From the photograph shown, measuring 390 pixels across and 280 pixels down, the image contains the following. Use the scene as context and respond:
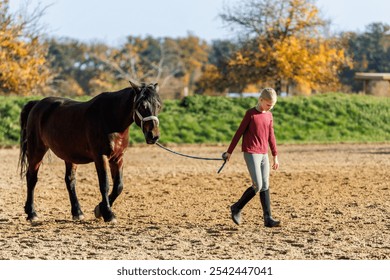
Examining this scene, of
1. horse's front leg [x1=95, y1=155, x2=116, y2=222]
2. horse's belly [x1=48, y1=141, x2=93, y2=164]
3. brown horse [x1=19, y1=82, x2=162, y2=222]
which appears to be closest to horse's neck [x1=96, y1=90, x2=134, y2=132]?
brown horse [x1=19, y1=82, x2=162, y2=222]

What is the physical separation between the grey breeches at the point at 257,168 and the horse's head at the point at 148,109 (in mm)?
1101

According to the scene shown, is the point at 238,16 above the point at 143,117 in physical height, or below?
above

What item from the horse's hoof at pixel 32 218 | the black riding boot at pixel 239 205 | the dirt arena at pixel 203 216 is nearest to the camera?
the dirt arena at pixel 203 216

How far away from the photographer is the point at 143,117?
8.49 metres

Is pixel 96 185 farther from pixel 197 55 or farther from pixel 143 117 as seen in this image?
pixel 197 55

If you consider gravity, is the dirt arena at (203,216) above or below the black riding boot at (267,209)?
below

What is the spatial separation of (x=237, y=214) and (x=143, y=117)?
5.24ft

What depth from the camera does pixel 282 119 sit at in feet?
86.7

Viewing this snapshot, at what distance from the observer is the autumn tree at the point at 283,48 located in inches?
1414

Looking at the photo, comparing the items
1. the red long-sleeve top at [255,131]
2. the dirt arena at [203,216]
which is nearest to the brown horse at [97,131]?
the dirt arena at [203,216]

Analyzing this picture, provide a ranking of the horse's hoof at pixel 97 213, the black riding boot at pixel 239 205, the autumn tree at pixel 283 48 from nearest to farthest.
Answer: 1. the black riding boot at pixel 239 205
2. the horse's hoof at pixel 97 213
3. the autumn tree at pixel 283 48

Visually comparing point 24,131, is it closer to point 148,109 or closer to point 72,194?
point 72,194

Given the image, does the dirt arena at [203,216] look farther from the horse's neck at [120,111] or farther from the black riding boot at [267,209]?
the horse's neck at [120,111]

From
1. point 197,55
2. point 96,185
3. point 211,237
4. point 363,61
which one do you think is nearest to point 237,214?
point 211,237
